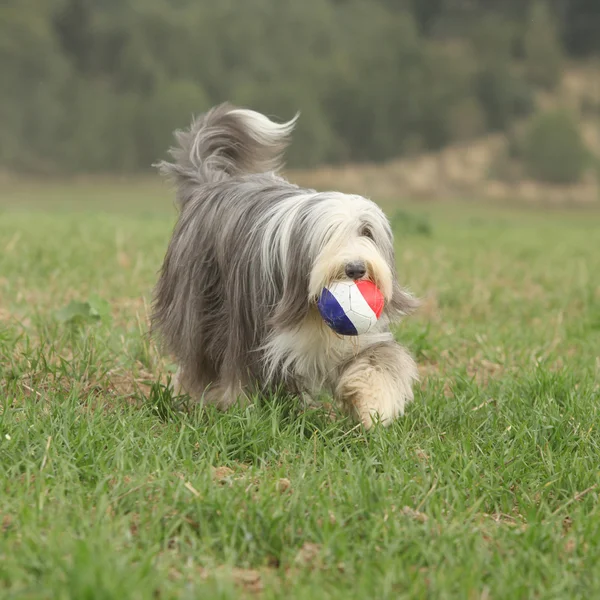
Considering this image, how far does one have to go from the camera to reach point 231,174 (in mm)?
5156

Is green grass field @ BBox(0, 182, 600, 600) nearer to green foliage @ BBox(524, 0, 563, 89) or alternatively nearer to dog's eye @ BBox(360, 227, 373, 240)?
dog's eye @ BBox(360, 227, 373, 240)

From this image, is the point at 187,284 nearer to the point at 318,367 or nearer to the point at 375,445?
the point at 318,367

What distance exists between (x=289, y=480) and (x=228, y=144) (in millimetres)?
2453

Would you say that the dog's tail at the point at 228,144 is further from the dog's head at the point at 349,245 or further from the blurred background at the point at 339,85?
the blurred background at the point at 339,85

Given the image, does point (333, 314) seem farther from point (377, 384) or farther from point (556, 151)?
point (556, 151)

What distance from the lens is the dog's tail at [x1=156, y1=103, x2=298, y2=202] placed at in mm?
5066

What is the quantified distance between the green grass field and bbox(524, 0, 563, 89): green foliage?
3317cm

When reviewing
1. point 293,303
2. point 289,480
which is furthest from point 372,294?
point 289,480

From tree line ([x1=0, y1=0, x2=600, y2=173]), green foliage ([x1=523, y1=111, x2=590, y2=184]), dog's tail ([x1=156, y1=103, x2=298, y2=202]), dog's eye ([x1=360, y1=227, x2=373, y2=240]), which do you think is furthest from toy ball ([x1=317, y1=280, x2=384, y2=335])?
green foliage ([x1=523, y1=111, x2=590, y2=184])

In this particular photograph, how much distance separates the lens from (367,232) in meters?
3.83

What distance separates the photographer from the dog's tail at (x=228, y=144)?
5.07m

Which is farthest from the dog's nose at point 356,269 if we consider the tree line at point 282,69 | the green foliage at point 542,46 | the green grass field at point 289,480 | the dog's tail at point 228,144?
the green foliage at point 542,46

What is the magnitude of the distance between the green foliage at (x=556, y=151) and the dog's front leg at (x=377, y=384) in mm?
30727

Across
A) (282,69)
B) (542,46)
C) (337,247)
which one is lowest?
(337,247)
